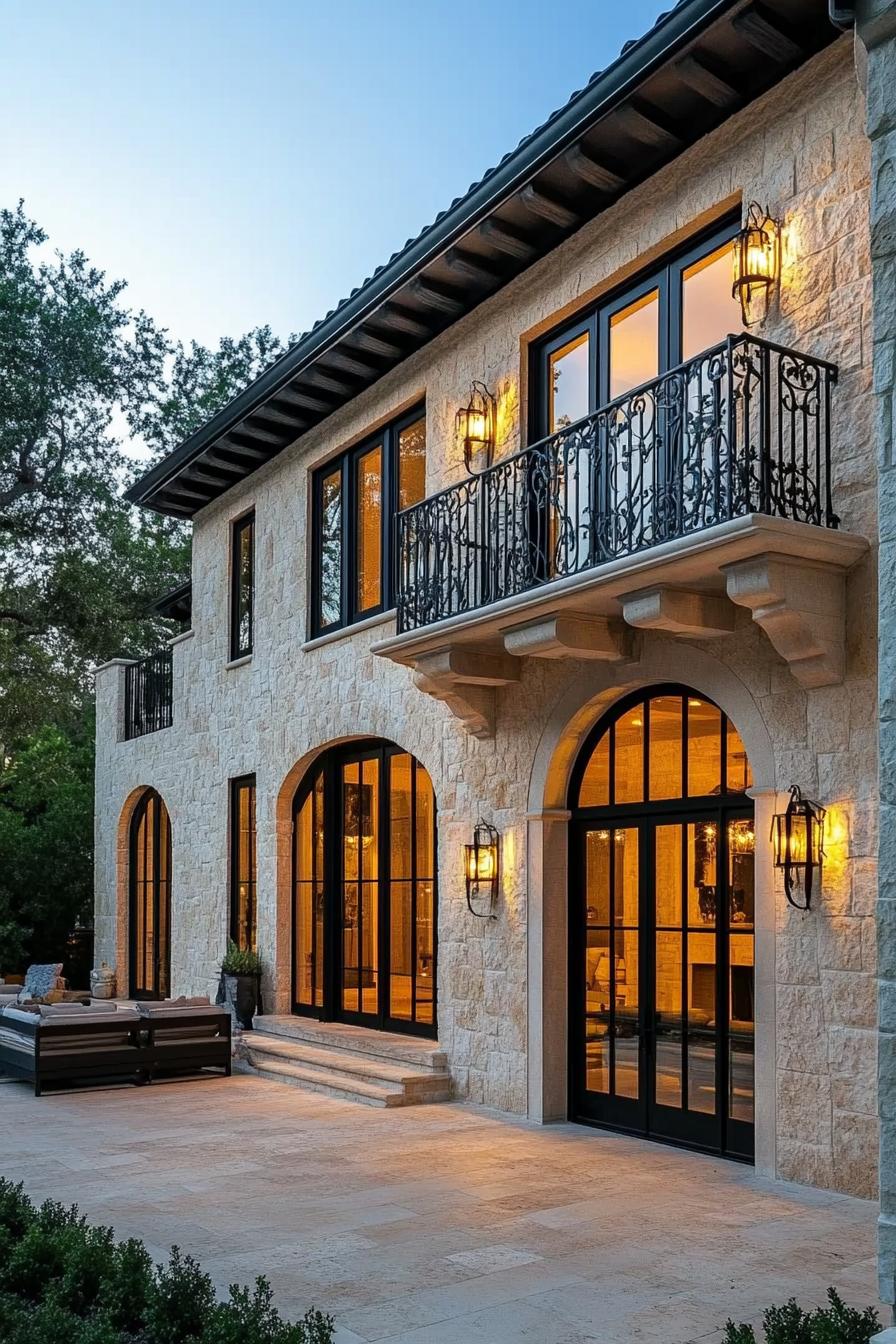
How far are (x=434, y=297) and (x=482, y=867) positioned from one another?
4.86m

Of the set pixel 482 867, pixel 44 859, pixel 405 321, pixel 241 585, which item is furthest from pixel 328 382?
pixel 44 859

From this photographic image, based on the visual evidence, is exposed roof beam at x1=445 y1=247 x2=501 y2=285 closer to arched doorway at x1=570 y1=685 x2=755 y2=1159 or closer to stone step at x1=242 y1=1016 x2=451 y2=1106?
arched doorway at x1=570 y1=685 x2=755 y2=1159

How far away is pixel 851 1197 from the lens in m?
7.37

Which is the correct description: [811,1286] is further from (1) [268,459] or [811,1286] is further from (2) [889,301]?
(1) [268,459]

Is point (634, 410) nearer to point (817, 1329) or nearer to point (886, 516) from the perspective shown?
point (886, 516)

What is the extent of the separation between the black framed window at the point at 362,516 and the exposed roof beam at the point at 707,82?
184 inches

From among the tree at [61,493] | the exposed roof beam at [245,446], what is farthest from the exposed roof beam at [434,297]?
the tree at [61,493]

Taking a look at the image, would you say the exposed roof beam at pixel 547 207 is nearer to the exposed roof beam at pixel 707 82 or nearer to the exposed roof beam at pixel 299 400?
the exposed roof beam at pixel 707 82

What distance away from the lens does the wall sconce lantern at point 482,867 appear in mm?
10766

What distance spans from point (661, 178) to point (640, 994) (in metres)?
5.78

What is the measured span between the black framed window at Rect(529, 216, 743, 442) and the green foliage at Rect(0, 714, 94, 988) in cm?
1424

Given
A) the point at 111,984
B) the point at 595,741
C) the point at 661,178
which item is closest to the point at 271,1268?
the point at 595,741

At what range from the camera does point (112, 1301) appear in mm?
5254

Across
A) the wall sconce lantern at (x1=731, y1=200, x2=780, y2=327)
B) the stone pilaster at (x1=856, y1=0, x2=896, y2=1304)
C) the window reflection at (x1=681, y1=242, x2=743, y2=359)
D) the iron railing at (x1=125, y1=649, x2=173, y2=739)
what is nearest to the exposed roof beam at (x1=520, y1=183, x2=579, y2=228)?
the window reflection at (x1=681, y1=242, x2=743, y2=359)
